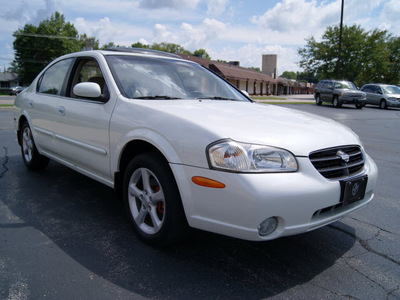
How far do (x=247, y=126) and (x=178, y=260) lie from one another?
1.12m

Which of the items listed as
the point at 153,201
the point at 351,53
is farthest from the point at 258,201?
the point at 351,53

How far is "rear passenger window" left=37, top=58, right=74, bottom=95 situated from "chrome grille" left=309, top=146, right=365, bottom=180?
310 centimetres

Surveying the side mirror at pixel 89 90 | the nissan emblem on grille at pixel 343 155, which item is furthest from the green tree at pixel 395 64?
the side mirror at pixel 89 90

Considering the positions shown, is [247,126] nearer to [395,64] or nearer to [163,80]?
[163,80]

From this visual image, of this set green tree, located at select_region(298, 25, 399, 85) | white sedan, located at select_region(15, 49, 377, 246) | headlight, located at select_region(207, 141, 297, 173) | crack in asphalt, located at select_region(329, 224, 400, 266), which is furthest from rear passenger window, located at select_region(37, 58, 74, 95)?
green tree, located at select_region(298, 25, 399, 85)

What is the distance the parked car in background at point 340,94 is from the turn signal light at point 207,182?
20.5 meters

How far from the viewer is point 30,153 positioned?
16.0ft

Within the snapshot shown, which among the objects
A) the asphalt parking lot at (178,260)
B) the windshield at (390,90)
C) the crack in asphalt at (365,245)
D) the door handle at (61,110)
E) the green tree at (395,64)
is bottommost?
the crack in asphalt at (365,245)

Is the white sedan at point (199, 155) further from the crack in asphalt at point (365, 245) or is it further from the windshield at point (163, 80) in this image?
the crack in asphalt at point (365, 245)

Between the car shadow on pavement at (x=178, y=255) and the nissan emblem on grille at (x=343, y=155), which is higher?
the nissan emblem on grille at (x=343, y=155)

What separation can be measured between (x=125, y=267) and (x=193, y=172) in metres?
0.86

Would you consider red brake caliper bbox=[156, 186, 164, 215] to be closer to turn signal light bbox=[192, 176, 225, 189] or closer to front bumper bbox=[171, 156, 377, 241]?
front bumper bbox=[171, 156, 377, 241]

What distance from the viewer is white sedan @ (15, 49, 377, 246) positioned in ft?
7.11

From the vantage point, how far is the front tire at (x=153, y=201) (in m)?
2.45
